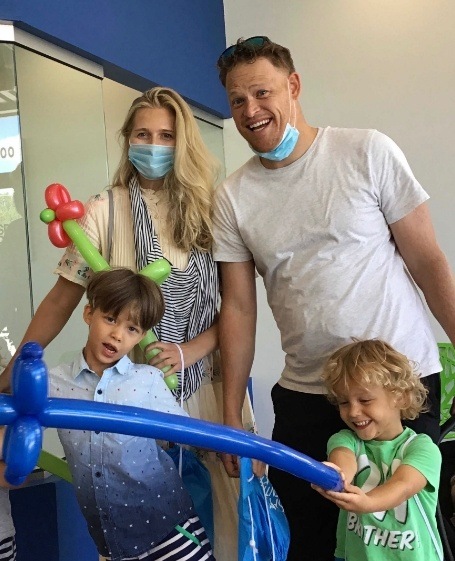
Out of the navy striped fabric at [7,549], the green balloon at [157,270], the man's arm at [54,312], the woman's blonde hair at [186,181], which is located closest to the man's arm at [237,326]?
the woman's blonde hair at [186,181]

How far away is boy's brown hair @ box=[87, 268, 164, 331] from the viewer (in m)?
1.57

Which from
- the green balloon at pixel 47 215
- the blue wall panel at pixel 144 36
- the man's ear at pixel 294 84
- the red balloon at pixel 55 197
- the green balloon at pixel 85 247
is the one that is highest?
the blue wall panel at pixel 144 36

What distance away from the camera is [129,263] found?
1824 mm

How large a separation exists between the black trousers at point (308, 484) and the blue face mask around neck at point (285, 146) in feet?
1.82

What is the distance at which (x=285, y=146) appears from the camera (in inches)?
66.8

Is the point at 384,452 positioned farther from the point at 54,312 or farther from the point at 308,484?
the point at 54,312

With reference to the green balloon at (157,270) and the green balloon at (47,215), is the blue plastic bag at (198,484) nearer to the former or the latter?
the green balloon at (157,270)

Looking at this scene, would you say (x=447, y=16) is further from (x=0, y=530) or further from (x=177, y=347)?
(x=0, y=530)

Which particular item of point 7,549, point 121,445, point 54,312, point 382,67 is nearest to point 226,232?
point 54,312

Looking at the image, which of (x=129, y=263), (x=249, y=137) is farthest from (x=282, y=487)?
(x=249, y=137)

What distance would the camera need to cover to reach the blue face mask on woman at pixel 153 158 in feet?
6.06

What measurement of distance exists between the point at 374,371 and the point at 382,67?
3.04 meters

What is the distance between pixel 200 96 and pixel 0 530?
2.83 meters

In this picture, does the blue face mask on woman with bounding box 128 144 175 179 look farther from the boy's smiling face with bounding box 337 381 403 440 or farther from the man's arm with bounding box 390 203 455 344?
the boy's smiling face with bounding box 337 381 403 440
